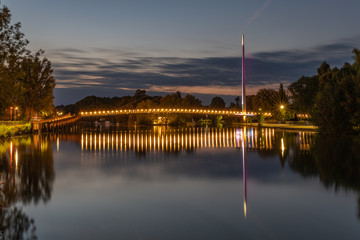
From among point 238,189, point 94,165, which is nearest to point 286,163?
point 238,189

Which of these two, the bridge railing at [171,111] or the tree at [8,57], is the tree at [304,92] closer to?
the bridge railing at [171,111]

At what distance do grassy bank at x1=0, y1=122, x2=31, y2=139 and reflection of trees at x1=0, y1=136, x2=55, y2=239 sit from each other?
1525cm

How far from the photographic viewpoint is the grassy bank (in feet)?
126

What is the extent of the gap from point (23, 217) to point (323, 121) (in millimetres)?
38237

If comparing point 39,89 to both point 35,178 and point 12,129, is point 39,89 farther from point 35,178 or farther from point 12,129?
point 35,178

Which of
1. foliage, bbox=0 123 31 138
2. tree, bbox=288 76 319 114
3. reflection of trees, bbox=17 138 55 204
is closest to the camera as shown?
reflection of trees, bbox=17 138 55 204

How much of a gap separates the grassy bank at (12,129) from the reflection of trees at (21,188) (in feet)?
50.0

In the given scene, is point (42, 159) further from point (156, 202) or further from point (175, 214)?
point (175, 214)

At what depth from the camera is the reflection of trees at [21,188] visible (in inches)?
353

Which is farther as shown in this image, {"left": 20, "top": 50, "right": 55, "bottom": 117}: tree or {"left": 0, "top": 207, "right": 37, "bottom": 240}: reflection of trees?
{"left": 20, "top": 50, "right": 55, "bottom": 117}: tree

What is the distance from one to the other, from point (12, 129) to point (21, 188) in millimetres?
31771

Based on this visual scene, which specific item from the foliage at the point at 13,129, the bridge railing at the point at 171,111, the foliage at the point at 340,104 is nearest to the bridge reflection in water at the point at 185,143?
the foliage at the point at 340,104

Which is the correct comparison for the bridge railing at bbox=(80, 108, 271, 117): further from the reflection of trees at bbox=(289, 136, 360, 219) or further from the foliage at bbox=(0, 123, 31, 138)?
the reflection of trees at bbox=(289, 136, 360, 219)

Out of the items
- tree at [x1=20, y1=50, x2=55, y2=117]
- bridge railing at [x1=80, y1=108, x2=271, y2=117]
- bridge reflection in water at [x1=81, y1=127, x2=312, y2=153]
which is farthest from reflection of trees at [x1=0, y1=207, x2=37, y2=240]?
bridge railing at [x1=80, y1=108, x2=271, y2=117]
